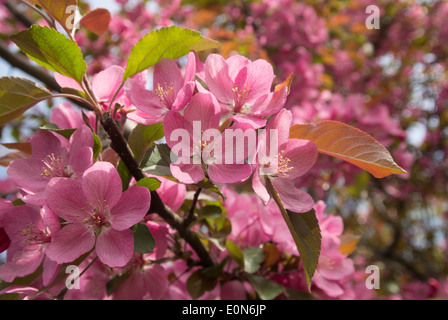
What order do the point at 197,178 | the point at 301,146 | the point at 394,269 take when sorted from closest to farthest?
the point at 197,178
the point at 301,146
the point at 394,269

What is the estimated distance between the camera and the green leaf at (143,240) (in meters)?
0.63

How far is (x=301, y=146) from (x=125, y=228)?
350mm

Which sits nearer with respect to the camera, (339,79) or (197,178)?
(197,178)

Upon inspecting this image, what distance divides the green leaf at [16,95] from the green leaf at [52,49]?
0.05m

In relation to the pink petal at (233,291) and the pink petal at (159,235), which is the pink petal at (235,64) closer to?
the pink petal at (159,235)

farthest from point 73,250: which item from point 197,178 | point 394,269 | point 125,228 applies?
point 394,269

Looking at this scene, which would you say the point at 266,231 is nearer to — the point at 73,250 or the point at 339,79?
the point at 73,250

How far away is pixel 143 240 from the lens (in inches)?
25.6

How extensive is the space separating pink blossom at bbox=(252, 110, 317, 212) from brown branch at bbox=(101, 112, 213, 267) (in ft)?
0.65

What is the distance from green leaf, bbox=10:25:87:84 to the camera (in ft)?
1.98

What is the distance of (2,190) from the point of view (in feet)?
7.79

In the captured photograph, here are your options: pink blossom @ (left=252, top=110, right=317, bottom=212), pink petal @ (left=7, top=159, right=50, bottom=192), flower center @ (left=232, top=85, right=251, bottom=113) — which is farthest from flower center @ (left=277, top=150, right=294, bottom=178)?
pink petal @ (left=7, top=159, right=50, bottom=192)

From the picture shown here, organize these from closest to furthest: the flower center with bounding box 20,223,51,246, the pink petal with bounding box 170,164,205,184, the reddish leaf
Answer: the pink petal with bounding box 170,164,205,184 → the flower center with bounding box 20,223,51,246 → the reddish leaf

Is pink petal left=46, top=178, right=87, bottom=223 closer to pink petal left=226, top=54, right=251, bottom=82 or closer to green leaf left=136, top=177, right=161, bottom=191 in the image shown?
green leaf left=136, top=177, right=161, bottom=191
